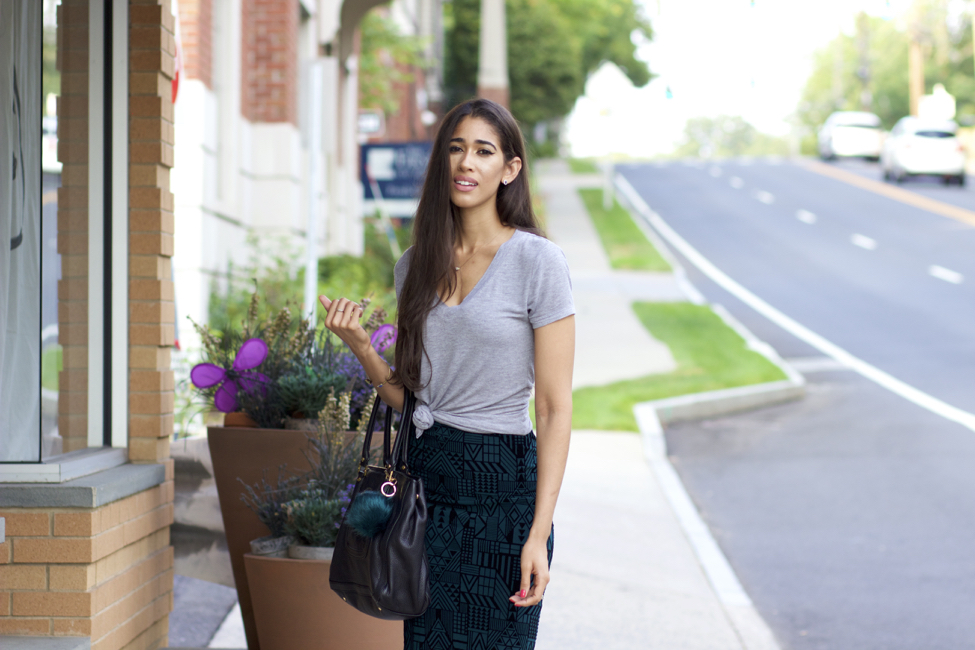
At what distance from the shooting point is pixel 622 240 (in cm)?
2423

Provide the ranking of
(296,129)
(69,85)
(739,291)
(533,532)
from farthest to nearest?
(739,291)
(296,129)
(69,85)
(533,532)

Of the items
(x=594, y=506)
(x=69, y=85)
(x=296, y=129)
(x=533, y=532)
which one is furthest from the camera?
(x=296, y=129)

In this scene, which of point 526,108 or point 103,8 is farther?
point 526,108

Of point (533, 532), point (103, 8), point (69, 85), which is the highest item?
point (103, 8)

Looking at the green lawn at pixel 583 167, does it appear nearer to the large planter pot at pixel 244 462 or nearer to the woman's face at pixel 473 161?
the large planter pot at pixel 244 462

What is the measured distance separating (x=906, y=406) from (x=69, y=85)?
8.86 m

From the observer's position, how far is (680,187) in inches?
1371

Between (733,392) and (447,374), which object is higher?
(447,374)

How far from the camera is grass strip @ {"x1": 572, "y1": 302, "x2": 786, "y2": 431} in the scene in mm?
10180

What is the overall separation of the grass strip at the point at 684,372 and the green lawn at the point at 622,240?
5292 millimetres

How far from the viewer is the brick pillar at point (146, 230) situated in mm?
3934

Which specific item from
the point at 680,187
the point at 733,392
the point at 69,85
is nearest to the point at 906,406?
the point at 733,392

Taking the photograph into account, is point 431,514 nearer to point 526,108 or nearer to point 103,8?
point 103,8

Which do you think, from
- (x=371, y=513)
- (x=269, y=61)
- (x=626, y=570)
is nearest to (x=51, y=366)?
(x=371, y=513)
